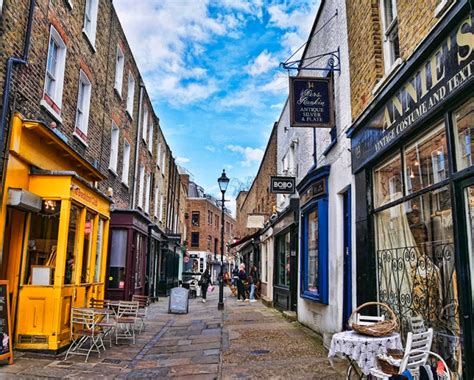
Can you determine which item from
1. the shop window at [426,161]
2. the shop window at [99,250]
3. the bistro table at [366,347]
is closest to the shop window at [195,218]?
the shop window at [99,250]

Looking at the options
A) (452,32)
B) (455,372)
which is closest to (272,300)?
(455,372)

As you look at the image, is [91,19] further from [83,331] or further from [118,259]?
[83,331]

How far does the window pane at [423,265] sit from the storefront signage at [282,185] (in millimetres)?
7441

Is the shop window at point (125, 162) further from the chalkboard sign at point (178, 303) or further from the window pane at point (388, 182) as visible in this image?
the window pane at point (388, 182)

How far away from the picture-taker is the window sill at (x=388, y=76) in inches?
253

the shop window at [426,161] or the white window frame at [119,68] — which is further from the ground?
the white window frame at [119,68]

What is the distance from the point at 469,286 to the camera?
4414 millimetres

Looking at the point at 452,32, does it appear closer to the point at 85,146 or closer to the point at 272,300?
the point at 85,146

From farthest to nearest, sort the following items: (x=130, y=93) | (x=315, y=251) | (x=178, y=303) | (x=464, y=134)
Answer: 1. (x=130, y=93)
2. (x=178, y=303)
3. (x=315, y=251)
4. (x=464, y=134)

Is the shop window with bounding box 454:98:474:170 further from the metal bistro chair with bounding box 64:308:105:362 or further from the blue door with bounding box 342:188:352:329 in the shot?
the metal bistro chair with bounding box 64:308:105:362

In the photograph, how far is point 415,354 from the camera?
14.3 feet

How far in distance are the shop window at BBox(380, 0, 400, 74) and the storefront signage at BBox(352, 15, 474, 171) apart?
1.01m

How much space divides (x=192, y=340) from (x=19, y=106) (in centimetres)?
629

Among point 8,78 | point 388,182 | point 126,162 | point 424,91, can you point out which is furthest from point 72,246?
point 126,162
